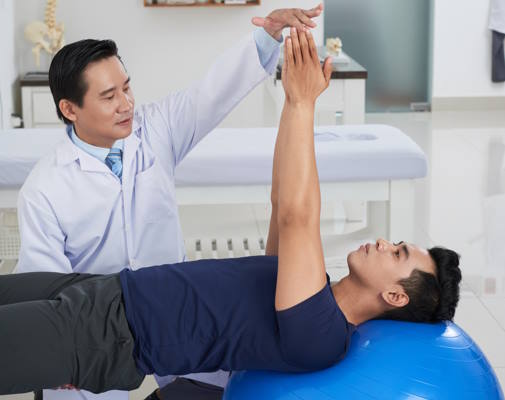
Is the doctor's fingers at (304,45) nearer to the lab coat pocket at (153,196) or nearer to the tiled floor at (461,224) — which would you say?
the lab coat pocket at (153,196)

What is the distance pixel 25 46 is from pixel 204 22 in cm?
111

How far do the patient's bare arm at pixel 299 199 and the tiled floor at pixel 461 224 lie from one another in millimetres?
1243

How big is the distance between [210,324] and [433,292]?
1.52 ft

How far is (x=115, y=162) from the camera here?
6.94 ft

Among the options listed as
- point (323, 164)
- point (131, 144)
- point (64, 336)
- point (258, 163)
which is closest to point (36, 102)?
point (258, 163)

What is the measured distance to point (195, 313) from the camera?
1819 mm

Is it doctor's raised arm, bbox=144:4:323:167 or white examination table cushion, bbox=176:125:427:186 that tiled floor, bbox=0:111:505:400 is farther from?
doctor's raised arm, bbox=144:4:323:167

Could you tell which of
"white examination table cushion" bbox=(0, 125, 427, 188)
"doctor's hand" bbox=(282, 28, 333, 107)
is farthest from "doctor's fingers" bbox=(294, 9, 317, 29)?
"white examination table cushion" bbox=(0, 125, 427, 188)

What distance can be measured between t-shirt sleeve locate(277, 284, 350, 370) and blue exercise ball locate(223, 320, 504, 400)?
4cm

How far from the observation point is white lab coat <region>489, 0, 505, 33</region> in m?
6.75

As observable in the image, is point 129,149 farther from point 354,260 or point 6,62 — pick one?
point 6,62

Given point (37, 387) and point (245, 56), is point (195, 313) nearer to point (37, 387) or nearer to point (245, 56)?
point (37, 387)

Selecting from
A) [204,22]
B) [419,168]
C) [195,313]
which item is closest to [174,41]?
[204,22]

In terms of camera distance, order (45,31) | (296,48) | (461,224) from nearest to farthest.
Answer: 1. (296,48)
2. (461,224)
3. (45,31)
